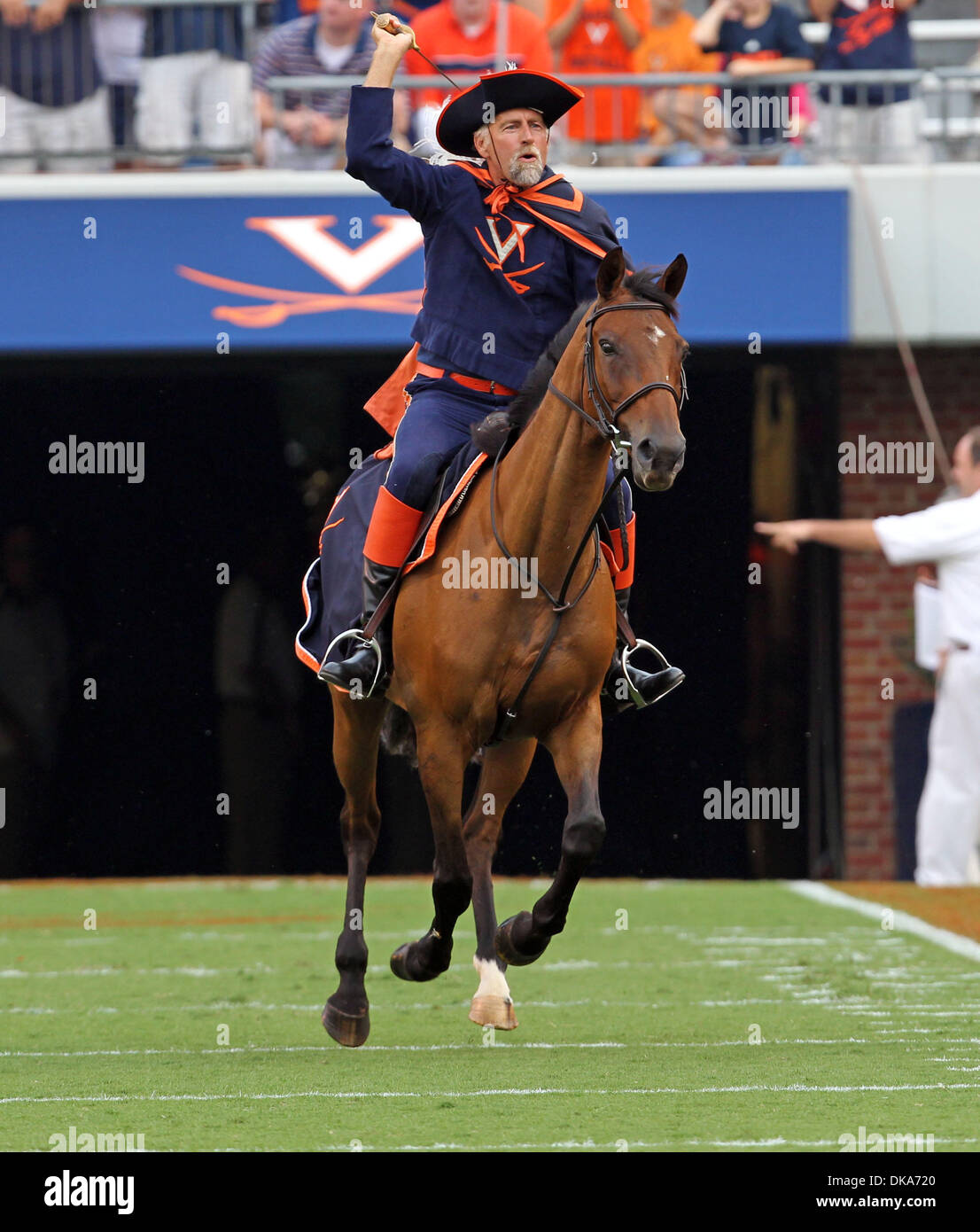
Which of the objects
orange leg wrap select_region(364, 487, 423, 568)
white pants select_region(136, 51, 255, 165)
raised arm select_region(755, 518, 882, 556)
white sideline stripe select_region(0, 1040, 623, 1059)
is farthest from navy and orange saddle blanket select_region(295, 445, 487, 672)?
white pants select_region(136, 51, 255, 165)

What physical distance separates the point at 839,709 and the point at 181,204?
5.26 m

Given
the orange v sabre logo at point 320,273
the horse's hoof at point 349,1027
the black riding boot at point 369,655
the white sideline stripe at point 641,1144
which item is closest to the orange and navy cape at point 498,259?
the black riding boot at point 369,655

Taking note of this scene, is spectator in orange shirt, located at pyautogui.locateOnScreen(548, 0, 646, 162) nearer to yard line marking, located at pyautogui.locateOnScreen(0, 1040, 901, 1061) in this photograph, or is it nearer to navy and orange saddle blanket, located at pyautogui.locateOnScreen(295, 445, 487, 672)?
navy and orange saddle blanket, located at pyautogui.locateOnScreen(295, 445, 487, 672)

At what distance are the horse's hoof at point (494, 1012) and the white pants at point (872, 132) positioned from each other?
7209mm

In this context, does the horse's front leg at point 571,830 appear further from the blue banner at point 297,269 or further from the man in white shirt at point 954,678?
the blue banner at point 297,269

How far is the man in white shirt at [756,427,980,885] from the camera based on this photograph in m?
12.6

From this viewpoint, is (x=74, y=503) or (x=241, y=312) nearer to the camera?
(x=241, y=312)

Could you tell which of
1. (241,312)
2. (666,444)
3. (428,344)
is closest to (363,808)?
(428,344)

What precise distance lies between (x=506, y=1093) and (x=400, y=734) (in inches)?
77.3

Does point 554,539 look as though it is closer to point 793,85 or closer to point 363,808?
point 363,808

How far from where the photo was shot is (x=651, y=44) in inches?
540

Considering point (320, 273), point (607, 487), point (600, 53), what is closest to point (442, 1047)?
point (607, 487)

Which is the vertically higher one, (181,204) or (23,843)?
(181,204)

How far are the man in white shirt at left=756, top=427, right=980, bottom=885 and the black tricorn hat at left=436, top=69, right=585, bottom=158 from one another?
551cm
